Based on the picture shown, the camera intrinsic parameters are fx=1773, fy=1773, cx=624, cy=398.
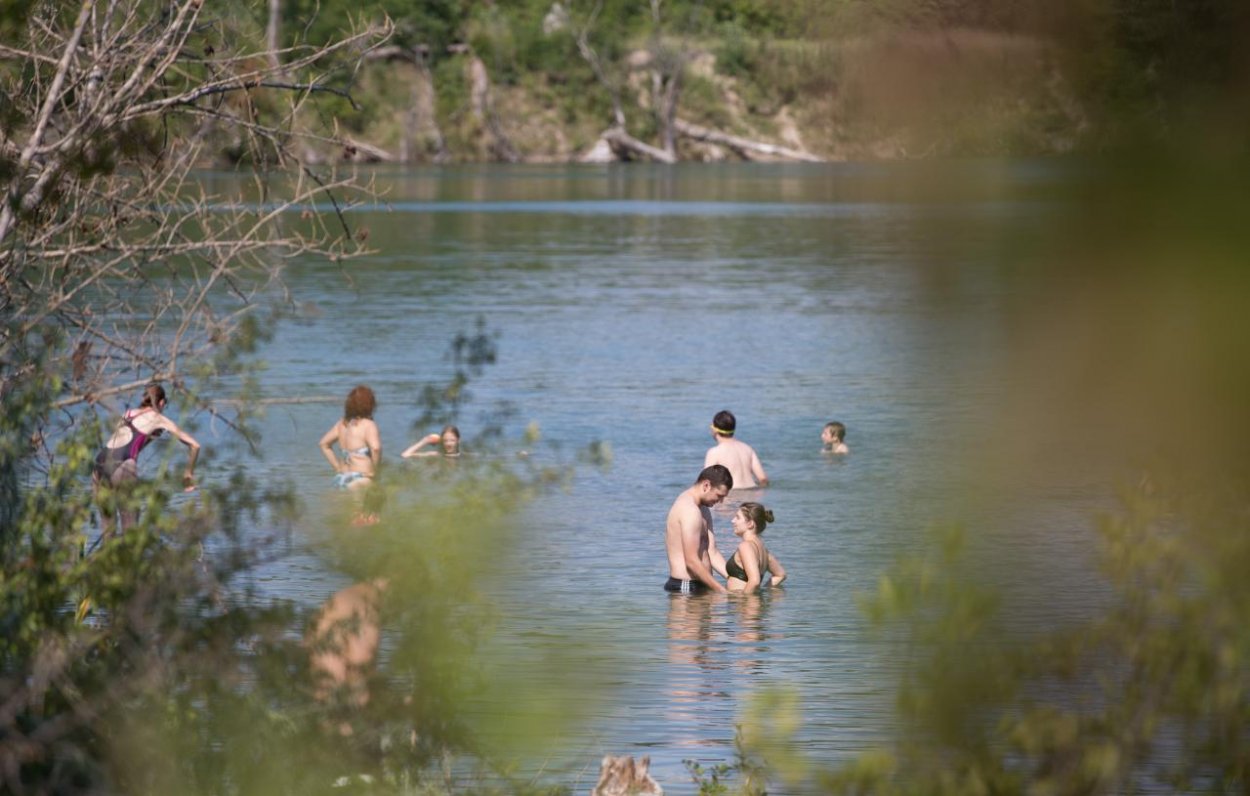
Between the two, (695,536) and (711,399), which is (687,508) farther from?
(711,399)

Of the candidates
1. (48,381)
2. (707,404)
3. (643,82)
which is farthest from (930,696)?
(643,82)

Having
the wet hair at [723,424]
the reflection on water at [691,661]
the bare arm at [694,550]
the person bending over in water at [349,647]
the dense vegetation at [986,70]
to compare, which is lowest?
the reflection on water at [691,661]

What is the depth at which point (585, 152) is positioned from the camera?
118m

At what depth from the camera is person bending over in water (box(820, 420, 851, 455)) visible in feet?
71.6

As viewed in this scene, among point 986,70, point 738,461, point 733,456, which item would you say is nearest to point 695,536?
point 733,456

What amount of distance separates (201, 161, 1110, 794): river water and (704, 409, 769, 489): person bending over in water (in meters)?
0.32

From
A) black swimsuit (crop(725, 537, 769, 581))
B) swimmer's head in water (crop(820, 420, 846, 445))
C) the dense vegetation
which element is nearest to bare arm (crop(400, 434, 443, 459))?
the dense vegetation

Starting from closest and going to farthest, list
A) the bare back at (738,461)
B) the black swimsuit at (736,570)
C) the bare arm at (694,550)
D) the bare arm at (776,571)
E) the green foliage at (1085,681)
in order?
1. the green foliage at (1085,681)
2. the bare arm at (694,550)
3. the black swimsuit at (736,570)
4. the bare arm at (776,571)
5. the bare back at (738,461)

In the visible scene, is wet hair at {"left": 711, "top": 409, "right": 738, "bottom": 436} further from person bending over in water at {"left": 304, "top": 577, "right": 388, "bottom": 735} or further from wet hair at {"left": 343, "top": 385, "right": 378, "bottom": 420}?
person bending over in water at {"left": 304, "top": 577, "right": 388, "bottom": 735}

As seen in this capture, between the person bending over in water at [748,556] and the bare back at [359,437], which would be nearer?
the person bending over in water at [748,556]

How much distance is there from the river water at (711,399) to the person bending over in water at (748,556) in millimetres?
214

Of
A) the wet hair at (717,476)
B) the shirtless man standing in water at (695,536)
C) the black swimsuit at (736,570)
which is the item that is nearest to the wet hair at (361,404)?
the shirtless man standing in water at (695,536)

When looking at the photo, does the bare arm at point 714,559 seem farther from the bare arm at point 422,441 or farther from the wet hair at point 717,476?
the bare arm at point 422,441

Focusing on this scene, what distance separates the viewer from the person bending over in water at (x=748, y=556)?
47.2 ft
